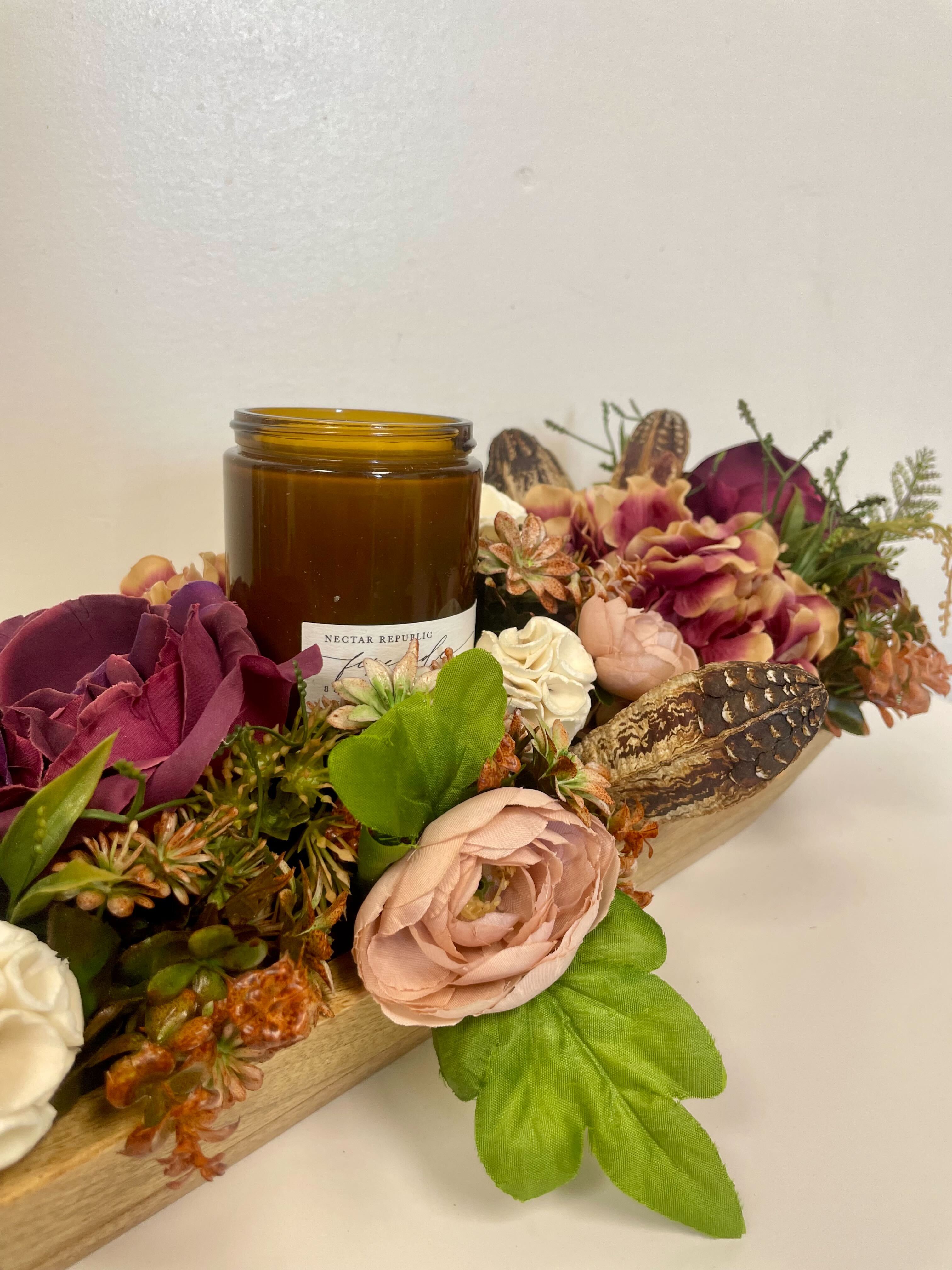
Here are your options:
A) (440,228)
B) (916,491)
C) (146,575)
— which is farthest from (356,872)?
(440,228)

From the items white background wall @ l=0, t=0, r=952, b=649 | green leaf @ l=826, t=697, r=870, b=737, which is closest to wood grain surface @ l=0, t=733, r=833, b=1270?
green leaf @ l=826, t=697, r=870, b=737

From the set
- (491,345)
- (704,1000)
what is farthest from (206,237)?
(704,1000)

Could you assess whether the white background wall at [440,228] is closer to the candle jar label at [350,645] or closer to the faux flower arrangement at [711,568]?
the faux flower arrangement at [711,568]

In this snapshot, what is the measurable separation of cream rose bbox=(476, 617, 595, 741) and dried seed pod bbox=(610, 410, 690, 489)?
0.30 m

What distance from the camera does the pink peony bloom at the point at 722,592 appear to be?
0.64m

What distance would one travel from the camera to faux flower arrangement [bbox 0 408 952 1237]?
36 cm

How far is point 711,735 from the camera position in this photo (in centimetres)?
51

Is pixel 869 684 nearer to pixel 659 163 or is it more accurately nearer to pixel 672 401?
pixel 672 401

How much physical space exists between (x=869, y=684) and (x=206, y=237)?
26.4 inches

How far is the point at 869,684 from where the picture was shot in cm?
71

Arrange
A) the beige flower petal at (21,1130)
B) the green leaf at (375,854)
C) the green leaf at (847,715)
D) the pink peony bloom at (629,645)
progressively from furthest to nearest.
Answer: the green leaf at (847,715), the pink peony bloom at (629,645), the green leaf at (375,854), the beige flower petal at (21,1130)

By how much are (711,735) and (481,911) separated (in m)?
0.17

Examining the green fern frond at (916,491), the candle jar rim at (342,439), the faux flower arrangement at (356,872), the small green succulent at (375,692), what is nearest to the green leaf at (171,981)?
the faux flower arrangement at (356,872)

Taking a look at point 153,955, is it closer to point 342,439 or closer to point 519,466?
point 342,439
